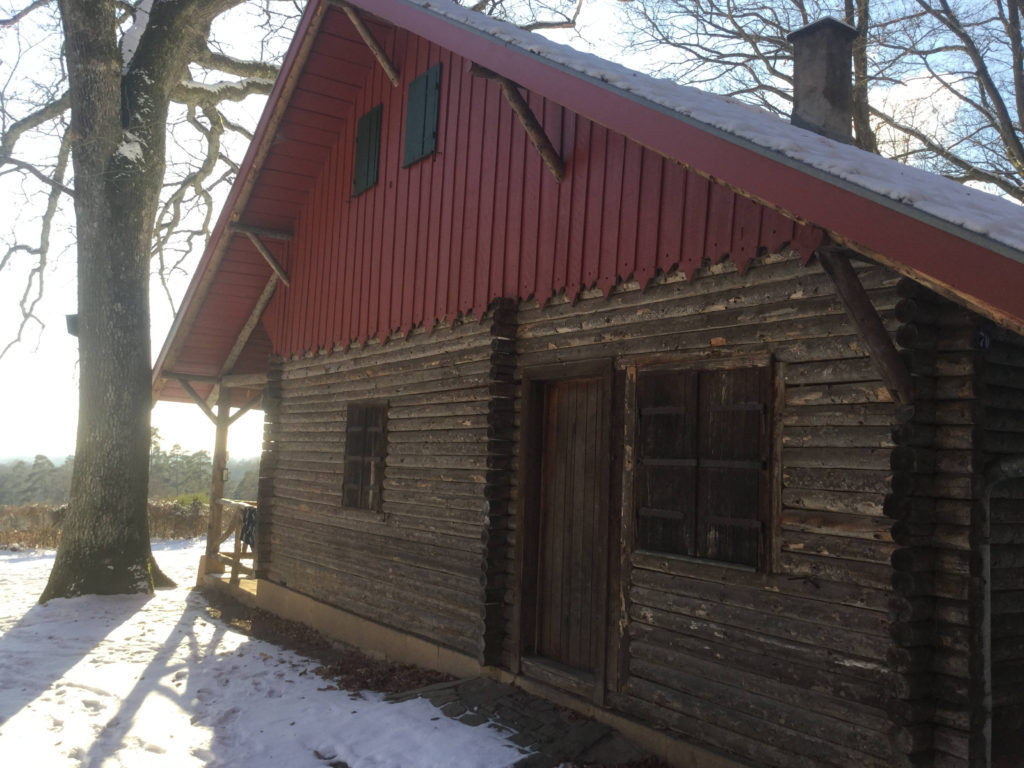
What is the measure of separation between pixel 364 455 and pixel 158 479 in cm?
3194

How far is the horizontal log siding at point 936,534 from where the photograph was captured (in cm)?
436

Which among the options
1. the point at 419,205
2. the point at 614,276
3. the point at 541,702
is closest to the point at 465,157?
the point at 419,205

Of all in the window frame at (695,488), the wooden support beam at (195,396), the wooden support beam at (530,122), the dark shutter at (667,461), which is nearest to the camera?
the window frame at (695,488)

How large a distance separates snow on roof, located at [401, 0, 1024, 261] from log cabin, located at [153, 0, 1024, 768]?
0.08ft

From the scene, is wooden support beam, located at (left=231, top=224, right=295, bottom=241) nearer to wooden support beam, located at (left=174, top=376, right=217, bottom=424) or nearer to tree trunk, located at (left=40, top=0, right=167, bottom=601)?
tree trunk, located at (left=40, top=0, right=167, bottom=601)

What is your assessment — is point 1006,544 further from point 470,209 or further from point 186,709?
point 186,709

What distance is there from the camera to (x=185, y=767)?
6074 mm

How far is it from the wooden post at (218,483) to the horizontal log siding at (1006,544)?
12151mm

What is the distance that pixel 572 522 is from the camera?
7176 millimetres

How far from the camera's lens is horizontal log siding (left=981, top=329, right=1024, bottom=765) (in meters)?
4.56

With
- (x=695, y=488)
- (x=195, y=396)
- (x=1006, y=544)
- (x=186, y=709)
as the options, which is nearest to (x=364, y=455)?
(x=186, y=709)

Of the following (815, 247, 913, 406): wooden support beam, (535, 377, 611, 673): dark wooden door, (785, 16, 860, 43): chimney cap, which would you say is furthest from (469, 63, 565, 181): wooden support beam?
(815, 247, 913, 406): wooden support beam

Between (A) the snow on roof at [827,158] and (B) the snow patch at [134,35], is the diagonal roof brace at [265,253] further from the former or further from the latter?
(A) the snow on roof at [827,158]

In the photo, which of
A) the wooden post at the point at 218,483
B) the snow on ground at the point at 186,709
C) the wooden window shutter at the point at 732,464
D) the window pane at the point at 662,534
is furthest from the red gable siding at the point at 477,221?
the snow on ground at the point at 186,709
